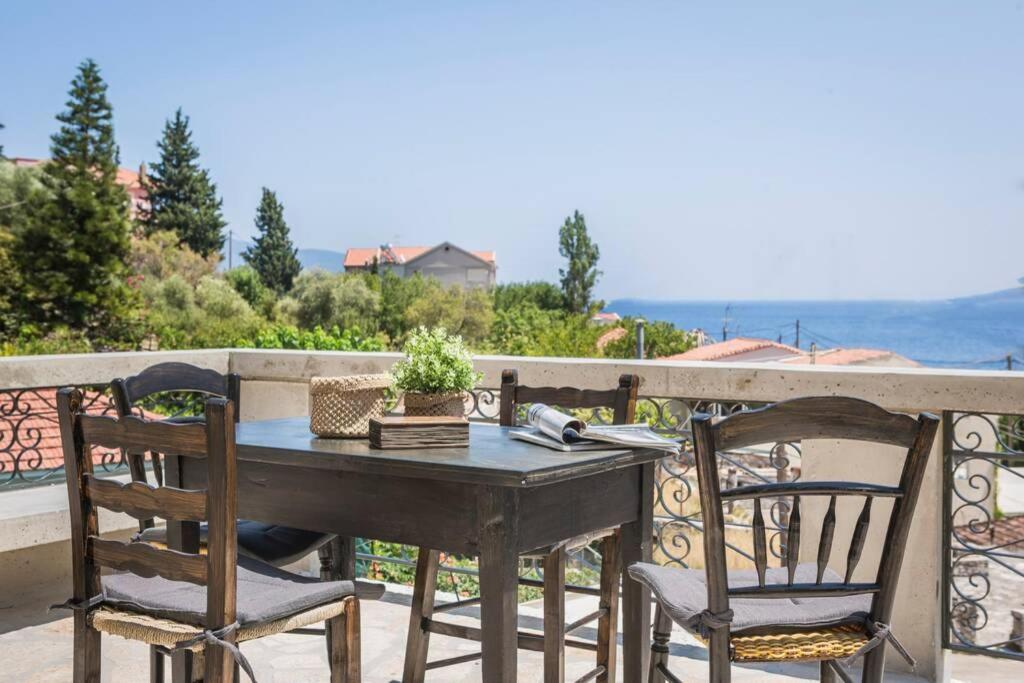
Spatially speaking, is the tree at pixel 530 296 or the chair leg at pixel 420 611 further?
the tree at pixel 530 296

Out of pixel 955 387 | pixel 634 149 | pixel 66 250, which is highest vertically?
pixel 634 149

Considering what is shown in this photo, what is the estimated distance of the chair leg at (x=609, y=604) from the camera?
294 centimetres

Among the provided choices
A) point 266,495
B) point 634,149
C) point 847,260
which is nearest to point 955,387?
point 266,495

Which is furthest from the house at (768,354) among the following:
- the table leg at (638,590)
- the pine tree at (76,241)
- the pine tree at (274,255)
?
the table leg at (638,590)

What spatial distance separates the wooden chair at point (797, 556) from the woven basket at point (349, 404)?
0.88m

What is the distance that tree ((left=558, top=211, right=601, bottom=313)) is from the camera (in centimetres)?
7412

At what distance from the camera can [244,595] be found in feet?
7.54

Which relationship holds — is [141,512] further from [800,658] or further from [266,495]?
[800,658]

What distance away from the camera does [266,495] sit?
8.39 feet

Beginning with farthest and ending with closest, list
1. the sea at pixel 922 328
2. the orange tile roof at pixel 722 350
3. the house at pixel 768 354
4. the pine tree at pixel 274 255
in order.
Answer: the sea at pixel 922 328 → the pine tree at pixel 274 255 → the house at pixel 768 354 → the orange tile roof at pixel 722 350

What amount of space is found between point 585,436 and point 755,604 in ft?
1.85

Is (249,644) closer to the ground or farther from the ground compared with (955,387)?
closer to the ground

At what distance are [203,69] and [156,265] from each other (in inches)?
1336

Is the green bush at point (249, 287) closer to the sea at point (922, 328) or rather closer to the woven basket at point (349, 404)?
the sea at point (922, 328)
